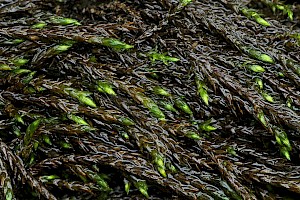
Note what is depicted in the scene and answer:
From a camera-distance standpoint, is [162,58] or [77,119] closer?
[77,119]

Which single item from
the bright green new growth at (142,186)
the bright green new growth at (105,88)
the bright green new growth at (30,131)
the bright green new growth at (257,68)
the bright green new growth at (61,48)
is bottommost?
the bright green new growth at (142,186)

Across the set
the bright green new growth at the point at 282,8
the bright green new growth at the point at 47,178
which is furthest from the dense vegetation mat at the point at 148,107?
the bright green new growth at the point at 282,8

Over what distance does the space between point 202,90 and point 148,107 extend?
25 centimetres

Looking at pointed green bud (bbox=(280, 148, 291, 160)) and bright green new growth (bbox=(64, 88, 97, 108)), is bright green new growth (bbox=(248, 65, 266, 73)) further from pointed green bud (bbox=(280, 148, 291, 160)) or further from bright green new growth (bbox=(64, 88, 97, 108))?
bright green new growth (bbox=(64, 88, 97, 108))

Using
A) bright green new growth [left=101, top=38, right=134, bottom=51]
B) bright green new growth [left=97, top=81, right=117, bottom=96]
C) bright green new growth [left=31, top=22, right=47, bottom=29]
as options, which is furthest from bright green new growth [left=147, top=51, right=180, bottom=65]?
bright green new growth [left=31, top=22, right=47, bottom=29]

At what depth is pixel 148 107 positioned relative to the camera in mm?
1731

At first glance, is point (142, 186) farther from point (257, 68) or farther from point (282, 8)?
point (282, 8)

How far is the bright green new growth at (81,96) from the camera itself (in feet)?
5.62

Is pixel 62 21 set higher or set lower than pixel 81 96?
higher

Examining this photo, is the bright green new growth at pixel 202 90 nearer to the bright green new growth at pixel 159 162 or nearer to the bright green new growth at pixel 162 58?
the bright green new growth at pixel 162 58

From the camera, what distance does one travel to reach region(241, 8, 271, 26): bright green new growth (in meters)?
1.91

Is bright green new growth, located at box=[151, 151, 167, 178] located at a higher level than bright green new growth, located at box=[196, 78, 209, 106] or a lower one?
lower

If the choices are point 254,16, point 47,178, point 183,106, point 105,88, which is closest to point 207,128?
point 183,106

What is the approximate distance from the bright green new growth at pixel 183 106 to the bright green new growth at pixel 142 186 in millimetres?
347
